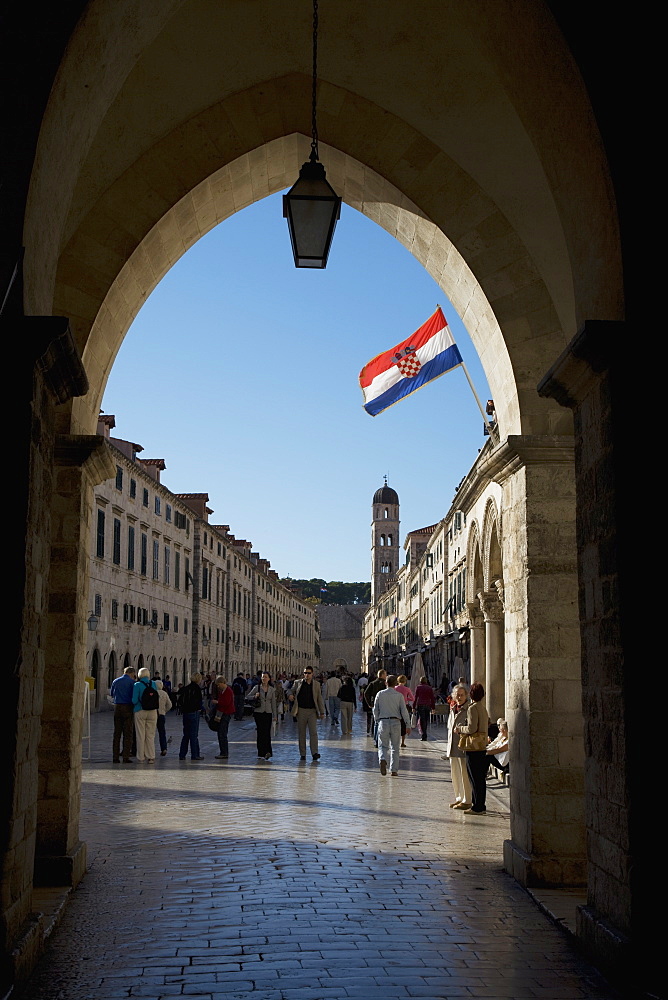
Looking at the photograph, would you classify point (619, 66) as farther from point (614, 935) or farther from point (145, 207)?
point (614, 935)

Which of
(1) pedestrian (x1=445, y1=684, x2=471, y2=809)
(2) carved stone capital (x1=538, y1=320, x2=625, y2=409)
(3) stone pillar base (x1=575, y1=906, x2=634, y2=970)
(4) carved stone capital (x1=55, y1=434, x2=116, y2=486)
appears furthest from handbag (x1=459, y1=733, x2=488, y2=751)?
(2) carved stone capital (x1=538, y1=320, x2=625, y2=409)

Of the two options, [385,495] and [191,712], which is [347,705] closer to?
[191,712]

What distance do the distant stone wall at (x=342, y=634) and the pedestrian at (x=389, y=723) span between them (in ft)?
383

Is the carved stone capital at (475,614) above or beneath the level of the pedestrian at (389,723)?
above

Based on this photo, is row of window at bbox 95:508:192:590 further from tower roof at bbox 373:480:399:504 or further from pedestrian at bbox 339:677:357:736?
tower roof at bbox 373:480:399:504

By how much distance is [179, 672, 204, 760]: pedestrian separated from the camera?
1834cm

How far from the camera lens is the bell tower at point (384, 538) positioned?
120812 mm

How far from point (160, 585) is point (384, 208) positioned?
3967 centimetres

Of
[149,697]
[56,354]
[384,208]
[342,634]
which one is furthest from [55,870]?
[342,634]

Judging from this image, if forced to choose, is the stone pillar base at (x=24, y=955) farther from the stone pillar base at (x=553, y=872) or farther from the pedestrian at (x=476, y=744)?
the pedestrian at (x=476, y=744)

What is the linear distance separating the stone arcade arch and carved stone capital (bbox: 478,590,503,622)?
7.37 metres

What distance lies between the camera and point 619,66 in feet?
20.1

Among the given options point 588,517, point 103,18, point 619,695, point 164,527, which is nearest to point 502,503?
point 588,517

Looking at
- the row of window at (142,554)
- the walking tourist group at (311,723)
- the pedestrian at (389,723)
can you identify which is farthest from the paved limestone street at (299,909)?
the row of window at (142,554)
